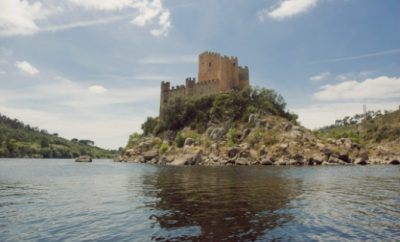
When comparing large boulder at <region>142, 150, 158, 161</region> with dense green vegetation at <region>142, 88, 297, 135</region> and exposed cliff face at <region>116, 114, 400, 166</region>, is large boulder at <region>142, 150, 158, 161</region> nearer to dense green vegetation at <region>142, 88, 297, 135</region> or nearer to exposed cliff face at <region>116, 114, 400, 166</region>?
exposed cliff face at <region>116, 114, 400, 166</region>

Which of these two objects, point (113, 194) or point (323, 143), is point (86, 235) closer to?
point (113, 194)

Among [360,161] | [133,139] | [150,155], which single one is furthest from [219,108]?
[360,161]

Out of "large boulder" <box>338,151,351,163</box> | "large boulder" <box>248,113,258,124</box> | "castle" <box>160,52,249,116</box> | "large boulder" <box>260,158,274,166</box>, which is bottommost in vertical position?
"large boulder" <box>260,158,274,166</box>

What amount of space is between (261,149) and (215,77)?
2017 inches

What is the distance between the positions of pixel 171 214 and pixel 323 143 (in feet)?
273

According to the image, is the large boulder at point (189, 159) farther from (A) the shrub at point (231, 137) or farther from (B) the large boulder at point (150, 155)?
(B) the large boulder at point (150, 155)

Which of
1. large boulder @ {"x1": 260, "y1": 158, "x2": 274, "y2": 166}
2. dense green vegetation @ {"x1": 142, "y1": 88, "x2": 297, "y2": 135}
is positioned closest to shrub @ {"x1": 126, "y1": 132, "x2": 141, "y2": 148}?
dense green vegetation @ {"x1": 142, "y1": 88, "x2": 297, "y2": 135}

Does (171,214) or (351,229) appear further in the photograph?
(171,214)

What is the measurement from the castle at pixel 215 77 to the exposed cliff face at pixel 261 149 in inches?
796

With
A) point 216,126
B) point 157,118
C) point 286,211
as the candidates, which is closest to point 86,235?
point 286,211

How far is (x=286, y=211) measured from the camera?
21172mm

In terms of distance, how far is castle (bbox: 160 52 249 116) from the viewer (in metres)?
138

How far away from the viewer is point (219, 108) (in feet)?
423

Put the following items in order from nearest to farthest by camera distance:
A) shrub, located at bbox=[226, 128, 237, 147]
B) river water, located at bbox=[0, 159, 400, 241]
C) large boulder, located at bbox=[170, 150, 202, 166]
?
river water, located at bbox=[0, 159, 400, 241] → large boulder, located at bbox=[170, 150, 202, 166] → shrub, located at bbox=[226, 128, 237, 147]
